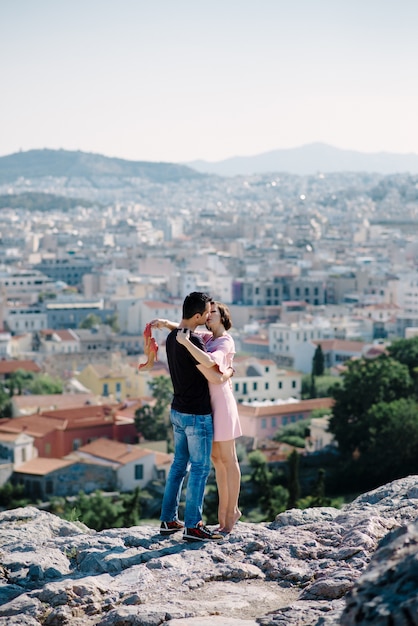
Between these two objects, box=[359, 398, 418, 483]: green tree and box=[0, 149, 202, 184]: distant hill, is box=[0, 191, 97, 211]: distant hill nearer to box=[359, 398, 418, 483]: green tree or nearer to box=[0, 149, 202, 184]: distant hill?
box=[0, 149, 202, 184]: distant hill

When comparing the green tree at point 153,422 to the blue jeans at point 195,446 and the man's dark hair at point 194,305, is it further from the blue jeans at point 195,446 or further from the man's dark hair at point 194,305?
the man's dark hair at point 194,305

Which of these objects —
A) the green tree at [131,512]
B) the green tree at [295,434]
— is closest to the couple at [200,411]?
the green tree at [131,512]

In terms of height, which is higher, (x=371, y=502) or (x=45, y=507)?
(x=371, y=502)

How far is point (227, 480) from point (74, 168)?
619ft

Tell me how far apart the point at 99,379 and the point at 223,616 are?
27642 mm

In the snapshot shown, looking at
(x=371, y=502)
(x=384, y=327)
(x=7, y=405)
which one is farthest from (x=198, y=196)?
(x=371, y=502)

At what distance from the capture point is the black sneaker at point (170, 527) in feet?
14.3

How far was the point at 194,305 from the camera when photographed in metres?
4.20

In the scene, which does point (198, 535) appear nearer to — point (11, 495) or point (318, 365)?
point (11, 495)

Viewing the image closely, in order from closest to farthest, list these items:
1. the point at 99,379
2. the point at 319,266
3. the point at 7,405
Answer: the point at 7,405 → the point at 99,379 → the point at 319,266

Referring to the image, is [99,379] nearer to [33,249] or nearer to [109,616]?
[109,616]

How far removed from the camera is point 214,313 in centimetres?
435

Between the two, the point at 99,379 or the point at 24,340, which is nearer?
the point at 99,379

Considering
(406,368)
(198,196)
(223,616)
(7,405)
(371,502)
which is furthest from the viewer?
(198,196)
